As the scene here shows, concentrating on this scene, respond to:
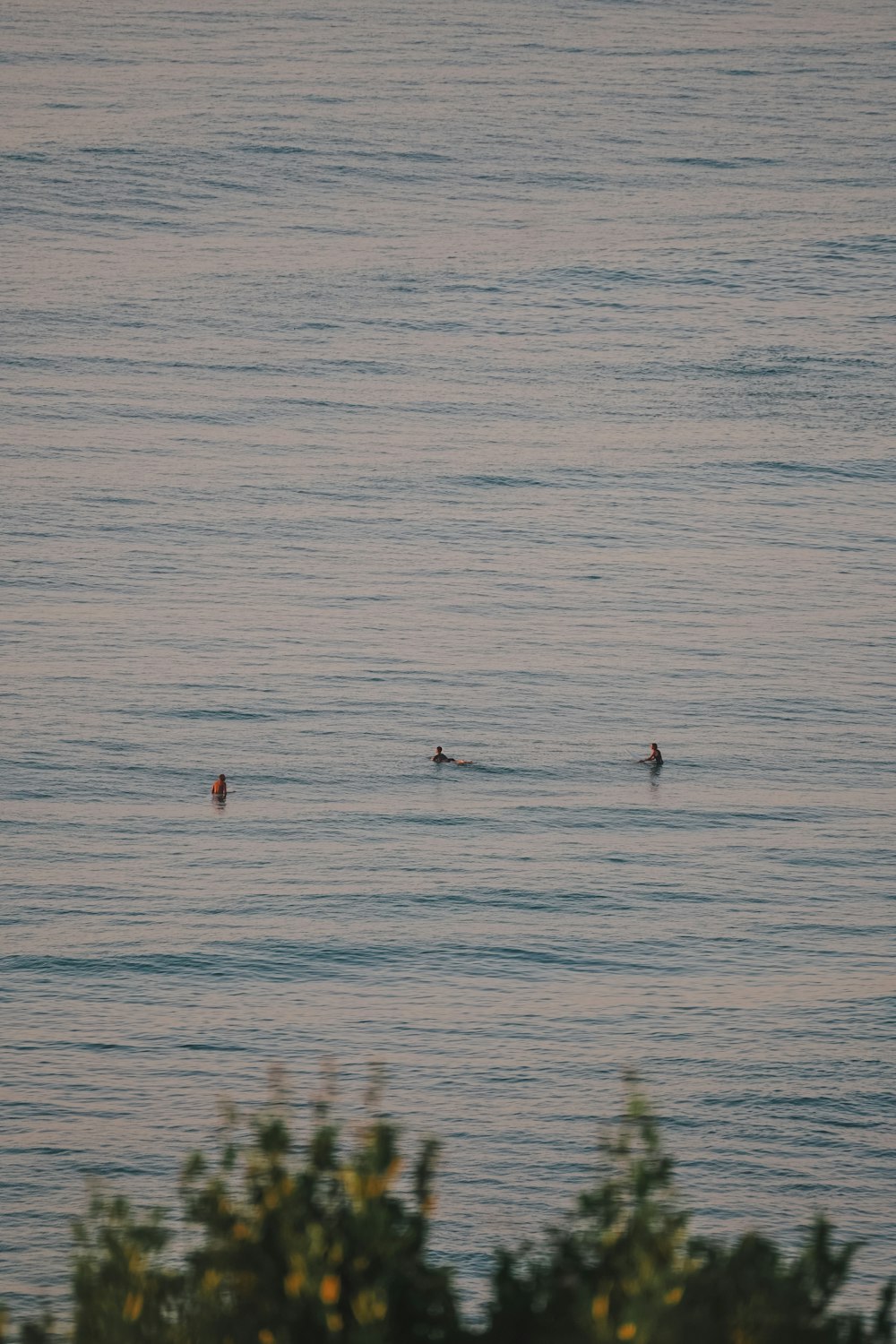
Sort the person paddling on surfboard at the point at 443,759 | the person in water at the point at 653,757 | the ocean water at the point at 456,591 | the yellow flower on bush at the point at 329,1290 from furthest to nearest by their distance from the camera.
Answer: the person in water at the point at 653,757
the person paddling on surfboard at the point at 443,759
the ocean water at the point at 456,591
the yellow flower on bush at the point at 329,1290

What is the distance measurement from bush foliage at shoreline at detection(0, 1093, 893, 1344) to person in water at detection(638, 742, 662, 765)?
49487 millimetres

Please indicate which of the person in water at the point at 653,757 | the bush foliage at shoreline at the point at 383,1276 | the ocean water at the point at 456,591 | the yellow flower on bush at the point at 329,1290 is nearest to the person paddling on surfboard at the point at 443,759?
the ocean water at the point at 456,591

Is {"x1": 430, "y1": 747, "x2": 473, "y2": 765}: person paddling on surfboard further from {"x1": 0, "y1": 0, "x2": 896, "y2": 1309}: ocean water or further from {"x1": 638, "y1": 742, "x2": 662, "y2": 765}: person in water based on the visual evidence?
{"x1": 638, "y1": 742, "x2": 662, "y2": 765}: person in water

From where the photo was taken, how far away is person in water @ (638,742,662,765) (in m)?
63.2

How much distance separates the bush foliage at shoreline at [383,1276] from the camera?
1285cm

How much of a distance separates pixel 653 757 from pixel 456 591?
89.2ft

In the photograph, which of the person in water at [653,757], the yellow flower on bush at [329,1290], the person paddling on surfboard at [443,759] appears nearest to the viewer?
the yellow flower on bush at [329,1290]

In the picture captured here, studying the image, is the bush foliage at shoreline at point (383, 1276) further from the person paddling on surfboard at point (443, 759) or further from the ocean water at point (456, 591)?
the person paddling on surfboard at point (443, 759)

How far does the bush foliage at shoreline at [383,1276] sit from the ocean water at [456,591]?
19889 millimetres

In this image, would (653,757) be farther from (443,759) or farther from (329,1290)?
(329,1290)

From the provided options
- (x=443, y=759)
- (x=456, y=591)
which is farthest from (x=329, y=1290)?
(x=456, y=591)

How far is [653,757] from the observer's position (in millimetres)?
63938

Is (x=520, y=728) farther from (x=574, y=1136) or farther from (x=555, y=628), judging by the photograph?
(x=574, y=1136)

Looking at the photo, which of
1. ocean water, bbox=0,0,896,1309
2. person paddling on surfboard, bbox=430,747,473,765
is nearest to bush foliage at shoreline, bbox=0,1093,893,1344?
ocean water, bbox=0,0,896,1309
